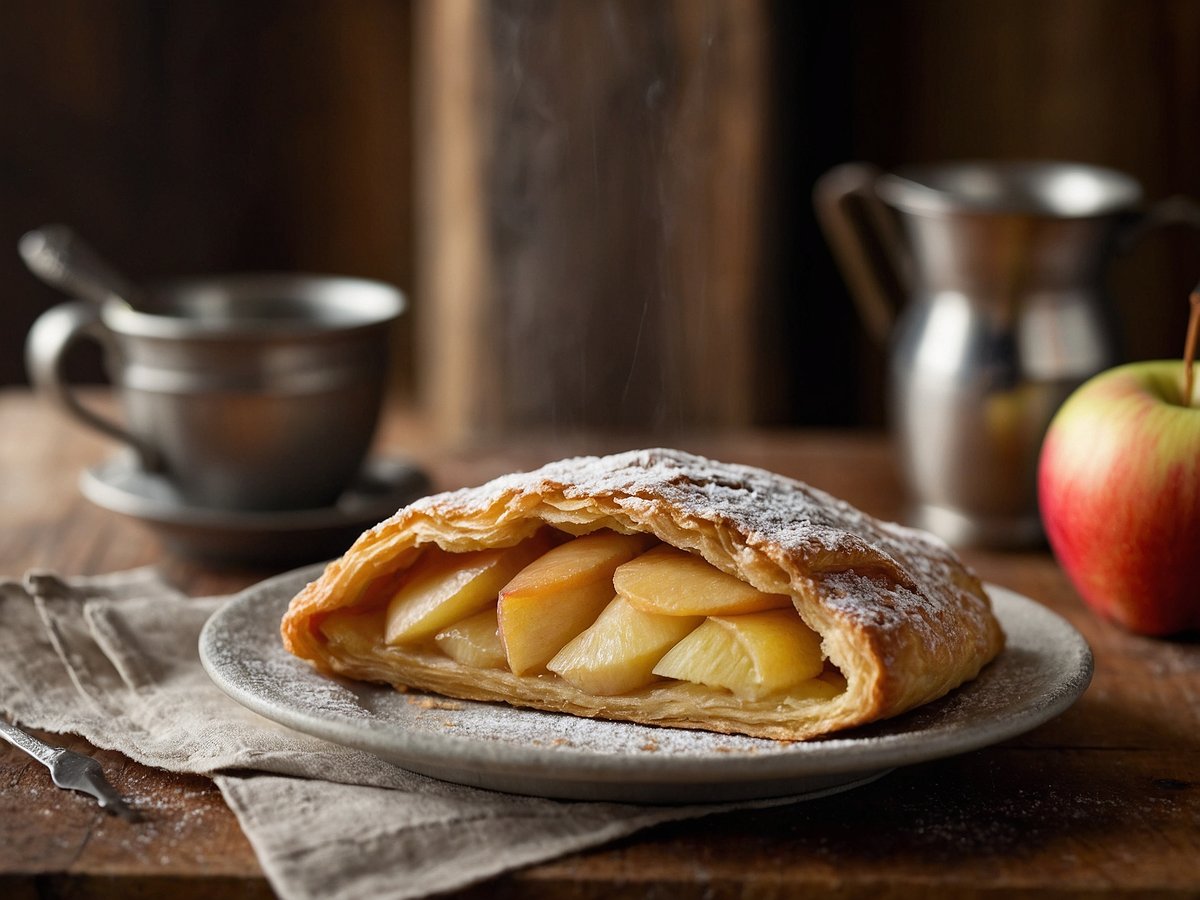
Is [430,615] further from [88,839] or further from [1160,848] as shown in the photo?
[1160,848]

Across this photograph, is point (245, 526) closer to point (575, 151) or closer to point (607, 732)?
point (607, 732)

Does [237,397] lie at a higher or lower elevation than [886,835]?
higher

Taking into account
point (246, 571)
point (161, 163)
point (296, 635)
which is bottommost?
point (246, 571)

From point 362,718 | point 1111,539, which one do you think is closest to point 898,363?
point 1111,539

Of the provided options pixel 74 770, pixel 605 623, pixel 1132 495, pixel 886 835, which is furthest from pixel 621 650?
pixel 1132 495

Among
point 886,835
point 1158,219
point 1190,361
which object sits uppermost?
point 1158,219

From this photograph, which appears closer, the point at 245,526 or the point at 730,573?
the point at 730,573

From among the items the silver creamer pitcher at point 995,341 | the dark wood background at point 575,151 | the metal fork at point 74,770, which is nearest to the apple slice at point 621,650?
the metal fork at point 74,770
